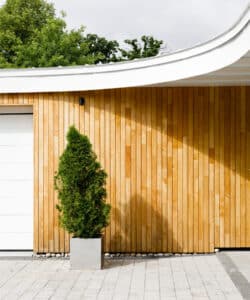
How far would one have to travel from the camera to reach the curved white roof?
652 cm

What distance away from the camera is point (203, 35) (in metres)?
37.0

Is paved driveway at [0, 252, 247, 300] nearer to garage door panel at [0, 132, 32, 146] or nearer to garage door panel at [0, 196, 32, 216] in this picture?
garage door panel at [0, 196, 32, 216]

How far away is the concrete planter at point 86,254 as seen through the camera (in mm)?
7879

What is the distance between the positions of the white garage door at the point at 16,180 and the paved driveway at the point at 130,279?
0.72m

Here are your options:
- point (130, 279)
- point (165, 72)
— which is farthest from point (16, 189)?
point (165, 72)

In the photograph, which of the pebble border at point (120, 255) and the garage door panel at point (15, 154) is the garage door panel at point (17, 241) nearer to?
the pebble border at point (120, 255)

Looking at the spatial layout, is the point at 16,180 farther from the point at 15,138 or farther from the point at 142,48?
the point at 142,48

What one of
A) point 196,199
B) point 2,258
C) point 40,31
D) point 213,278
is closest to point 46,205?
point 2,258

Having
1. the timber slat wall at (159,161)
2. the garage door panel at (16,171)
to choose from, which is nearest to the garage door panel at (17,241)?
the timber slat wall at (159,161)

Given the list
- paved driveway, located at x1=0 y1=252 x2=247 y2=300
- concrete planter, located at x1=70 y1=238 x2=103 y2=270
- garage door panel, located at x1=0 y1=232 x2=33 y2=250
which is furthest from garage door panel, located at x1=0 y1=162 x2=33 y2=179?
concrete planter, located at x1=70 y1=238 x2=103 y2=270

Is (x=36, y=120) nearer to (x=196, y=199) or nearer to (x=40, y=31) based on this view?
(x=196, y=199)

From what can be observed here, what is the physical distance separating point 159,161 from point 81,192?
1570mm

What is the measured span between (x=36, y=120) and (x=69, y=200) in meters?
1.69

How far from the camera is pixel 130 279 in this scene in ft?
23.7
